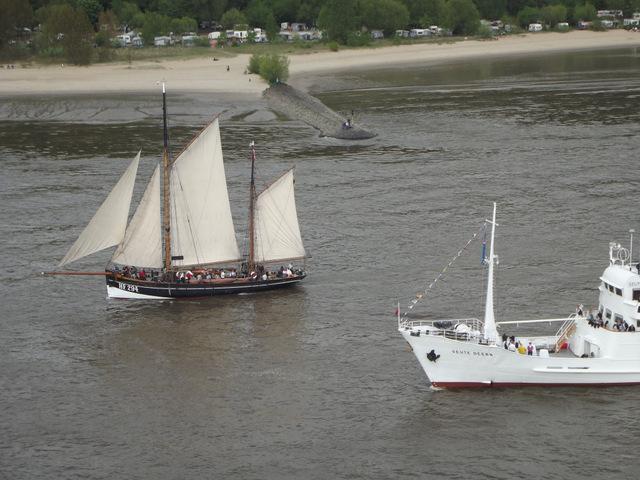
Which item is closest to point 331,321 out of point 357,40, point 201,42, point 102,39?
point 102,39

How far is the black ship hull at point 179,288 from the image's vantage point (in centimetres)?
6394

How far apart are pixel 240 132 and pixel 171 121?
968 cm

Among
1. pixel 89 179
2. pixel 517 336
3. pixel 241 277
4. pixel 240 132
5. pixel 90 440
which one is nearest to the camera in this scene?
pixel 90 440

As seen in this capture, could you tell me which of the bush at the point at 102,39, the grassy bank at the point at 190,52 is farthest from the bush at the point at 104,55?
the bush at the point at 102,39

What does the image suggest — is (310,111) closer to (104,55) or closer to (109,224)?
(104,55)

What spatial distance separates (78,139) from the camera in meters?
113

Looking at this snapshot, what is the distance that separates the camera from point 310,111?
412ft

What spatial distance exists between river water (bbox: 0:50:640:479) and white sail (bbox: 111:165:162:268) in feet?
10.7

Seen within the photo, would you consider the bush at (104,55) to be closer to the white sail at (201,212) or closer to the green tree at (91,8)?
the green tree at (91,8)

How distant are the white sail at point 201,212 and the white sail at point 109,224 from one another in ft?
10.6

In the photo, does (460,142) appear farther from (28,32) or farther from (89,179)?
(28,32)

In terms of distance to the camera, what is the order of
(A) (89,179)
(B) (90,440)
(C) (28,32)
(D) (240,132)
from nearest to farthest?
(B) (90,440) < (A) (89,179) < (D) (240,132) < (C) (28,32)

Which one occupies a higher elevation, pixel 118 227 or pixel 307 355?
pixel 118 227

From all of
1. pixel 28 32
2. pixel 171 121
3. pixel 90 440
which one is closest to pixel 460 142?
pixel 171 121
